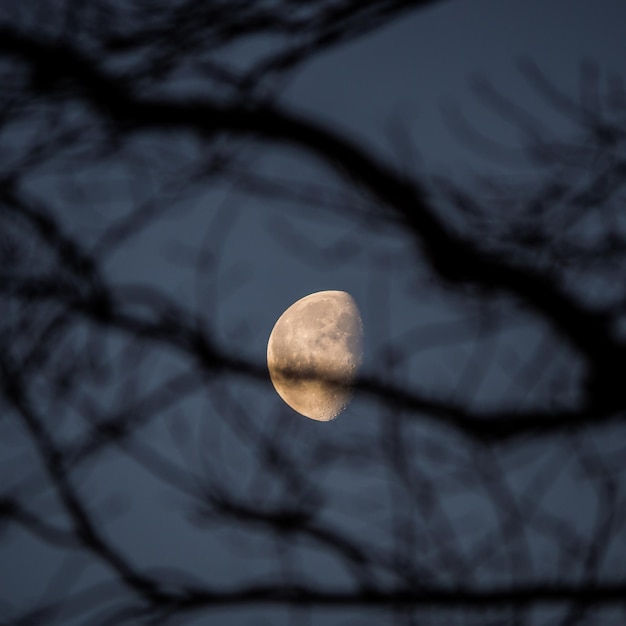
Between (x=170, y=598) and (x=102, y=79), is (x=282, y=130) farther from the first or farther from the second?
(x=170, y=598)

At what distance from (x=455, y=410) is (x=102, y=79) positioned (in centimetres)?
125

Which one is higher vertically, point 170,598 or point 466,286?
point 466,286

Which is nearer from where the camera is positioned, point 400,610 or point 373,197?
point 400,610

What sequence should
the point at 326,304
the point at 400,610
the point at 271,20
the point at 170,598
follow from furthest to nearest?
the point at 326,304
the point at 271,20
the point at 170,598
the point at 400,610

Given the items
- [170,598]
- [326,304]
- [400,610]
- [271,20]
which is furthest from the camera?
[326,304]

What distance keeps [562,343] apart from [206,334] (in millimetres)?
917

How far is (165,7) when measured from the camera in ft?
6.74

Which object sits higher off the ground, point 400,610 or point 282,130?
point 282,130

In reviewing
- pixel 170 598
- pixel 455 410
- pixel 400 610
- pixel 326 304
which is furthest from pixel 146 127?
pixel 326 304

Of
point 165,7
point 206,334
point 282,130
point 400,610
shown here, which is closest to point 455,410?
point 400,610

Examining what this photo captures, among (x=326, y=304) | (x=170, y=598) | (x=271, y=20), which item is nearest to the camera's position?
(x=170, y=598)

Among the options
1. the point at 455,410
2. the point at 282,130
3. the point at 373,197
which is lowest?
the point at 455,410

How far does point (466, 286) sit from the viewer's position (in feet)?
6.36

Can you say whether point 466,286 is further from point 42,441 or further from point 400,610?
point 42,441
